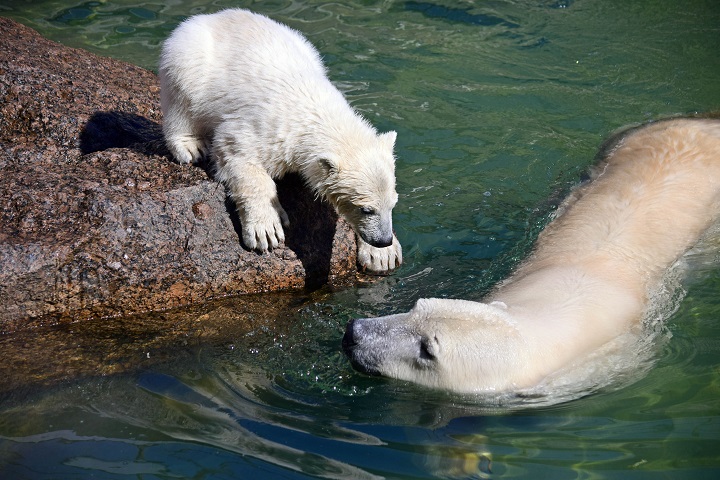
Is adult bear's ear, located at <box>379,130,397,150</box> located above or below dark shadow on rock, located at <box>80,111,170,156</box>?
A: above

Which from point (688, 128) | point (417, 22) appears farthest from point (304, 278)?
point (417, 22)

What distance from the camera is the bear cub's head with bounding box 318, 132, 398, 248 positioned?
167 inches

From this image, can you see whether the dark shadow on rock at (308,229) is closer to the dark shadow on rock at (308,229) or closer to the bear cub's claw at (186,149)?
the dark shadow on rock at (308,229)

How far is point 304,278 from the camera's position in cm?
479

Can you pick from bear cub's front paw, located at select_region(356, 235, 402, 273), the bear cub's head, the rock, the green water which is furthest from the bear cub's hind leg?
bear cub's front paw, located at select_region(356, 235, 402, 273)

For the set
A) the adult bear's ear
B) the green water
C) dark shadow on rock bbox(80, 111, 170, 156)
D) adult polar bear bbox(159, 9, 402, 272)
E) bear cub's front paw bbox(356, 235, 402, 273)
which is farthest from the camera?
dark shadow on rock bbox(80, 111, 170, 156)

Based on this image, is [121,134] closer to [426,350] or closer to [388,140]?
[388,140]

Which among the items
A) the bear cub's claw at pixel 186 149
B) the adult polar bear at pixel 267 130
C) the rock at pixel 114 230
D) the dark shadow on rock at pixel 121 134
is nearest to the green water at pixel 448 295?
the rock at pixel 114 230

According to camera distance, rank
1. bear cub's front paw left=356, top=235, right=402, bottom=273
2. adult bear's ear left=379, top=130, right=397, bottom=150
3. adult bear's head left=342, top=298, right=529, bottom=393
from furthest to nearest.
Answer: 1. bear cub's front paw left=356, top=235, right=402, bottom=273
2. adult bear's ear left=379, top=130, right=397, bottom=150
3. adult bear's head left=342, top=298, right=529, bottom=393

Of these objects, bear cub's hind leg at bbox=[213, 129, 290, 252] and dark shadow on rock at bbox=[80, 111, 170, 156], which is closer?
bear cub's hind leg at bbox=[213, 129, 290, 252]

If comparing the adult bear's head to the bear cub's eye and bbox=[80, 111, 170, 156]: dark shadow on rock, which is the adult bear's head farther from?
bbox=[80, 111, 170, 156]: dark shadow on rock

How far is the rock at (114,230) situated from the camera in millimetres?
4160

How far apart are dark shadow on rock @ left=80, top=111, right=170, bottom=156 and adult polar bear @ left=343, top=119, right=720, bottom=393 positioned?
217cm

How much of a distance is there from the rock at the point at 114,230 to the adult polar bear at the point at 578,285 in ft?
3.19
